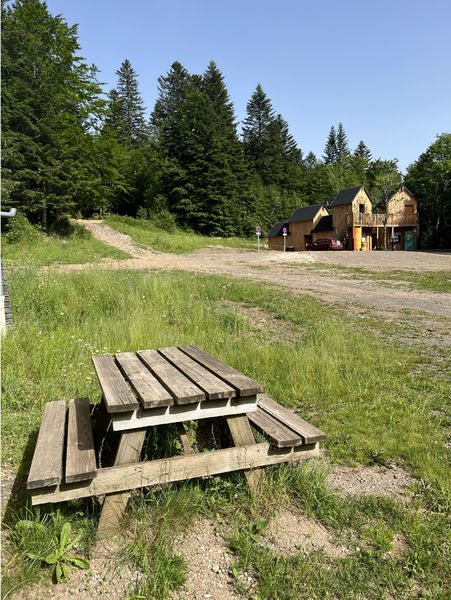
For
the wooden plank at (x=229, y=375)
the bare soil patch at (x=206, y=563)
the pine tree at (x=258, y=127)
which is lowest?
the bare soil patch at (x=206, y=563)

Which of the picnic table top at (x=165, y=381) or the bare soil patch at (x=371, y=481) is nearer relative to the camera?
the picnic table top at (x=165, y=381)

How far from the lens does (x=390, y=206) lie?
47.7m

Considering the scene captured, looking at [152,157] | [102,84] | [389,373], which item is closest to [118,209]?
[152,157]

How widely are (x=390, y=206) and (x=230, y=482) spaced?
4986cm

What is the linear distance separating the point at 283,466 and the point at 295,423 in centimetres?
32

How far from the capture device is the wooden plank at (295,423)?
265 cm

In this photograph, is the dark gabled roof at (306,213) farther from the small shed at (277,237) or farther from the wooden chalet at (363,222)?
the small shed at (277,237)

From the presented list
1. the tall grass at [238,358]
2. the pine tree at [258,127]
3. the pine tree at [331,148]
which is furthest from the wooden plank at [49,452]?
the pine tree at [331,148]

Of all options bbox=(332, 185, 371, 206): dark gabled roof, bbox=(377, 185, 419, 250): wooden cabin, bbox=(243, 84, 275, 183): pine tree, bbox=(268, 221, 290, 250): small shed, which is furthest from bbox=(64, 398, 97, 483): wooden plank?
bbox=(243, 84, 275, 183): pine tree

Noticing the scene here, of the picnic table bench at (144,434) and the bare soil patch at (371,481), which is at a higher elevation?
the picnic table bench at (144,434)

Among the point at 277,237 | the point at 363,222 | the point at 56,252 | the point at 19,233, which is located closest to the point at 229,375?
the point at 56,252

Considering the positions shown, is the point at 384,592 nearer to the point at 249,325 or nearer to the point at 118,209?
the point at 249,325

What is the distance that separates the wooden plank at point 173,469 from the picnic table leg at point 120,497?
0.08 meters

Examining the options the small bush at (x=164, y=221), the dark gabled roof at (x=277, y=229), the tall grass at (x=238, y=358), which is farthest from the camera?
the dark gabled roof at (x=277, y=229)
